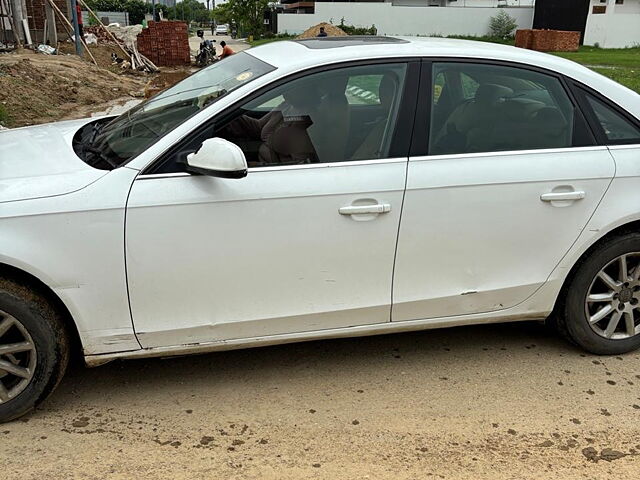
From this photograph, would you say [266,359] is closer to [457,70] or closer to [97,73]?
[457,70]

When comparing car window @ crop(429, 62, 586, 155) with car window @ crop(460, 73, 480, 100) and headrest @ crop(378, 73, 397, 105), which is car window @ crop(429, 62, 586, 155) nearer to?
car window @ crop(460, 73, 480, 100)

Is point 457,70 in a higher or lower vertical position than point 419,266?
higher

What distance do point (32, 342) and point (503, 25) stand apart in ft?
179

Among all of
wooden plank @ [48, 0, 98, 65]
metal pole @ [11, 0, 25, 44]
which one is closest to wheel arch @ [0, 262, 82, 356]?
wooden plank @ [48, 0, 98, 65]

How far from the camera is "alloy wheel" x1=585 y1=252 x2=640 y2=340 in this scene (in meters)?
3.48

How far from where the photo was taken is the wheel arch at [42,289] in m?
2.75

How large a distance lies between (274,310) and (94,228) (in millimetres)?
909

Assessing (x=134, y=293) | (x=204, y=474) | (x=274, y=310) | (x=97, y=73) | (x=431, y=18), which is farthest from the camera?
(x=431, y=18)

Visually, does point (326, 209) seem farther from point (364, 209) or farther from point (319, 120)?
point (319, 120)

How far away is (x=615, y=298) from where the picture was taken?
3.53m

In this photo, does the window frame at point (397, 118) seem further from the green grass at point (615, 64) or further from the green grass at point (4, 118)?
the green grass at point (615, 64)

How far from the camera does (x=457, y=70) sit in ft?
10.7

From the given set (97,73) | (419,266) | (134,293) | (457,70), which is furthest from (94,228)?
(97,73)

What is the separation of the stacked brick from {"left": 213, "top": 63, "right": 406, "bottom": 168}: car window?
82.9ft
